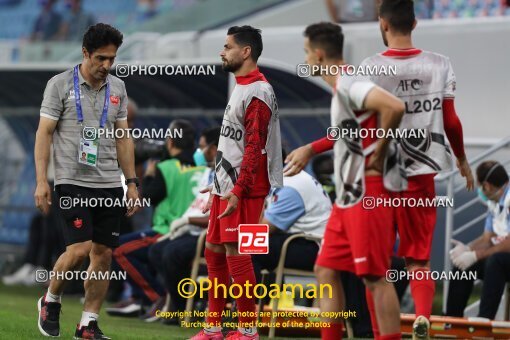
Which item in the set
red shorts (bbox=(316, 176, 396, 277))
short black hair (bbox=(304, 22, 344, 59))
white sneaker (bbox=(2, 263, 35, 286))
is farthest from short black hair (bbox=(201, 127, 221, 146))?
white sneaker (bbox=(2, 263, 35, 286))

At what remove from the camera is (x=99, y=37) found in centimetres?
847

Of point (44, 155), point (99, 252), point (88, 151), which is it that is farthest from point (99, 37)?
point (99, 252)

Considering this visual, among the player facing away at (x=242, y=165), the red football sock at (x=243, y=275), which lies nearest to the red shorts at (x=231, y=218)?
the player facing away at (x=242, y=165)

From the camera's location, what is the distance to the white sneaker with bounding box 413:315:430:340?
7.29 metres

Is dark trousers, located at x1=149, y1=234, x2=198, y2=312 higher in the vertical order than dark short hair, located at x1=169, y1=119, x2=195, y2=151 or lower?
lower

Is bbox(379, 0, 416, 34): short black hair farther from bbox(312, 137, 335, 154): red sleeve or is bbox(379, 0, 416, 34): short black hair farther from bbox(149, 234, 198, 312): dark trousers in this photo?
bbox(149, 234, 198, 312): dark trousers

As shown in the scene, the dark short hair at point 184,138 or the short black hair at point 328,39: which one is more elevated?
the short black hair at point 328,39

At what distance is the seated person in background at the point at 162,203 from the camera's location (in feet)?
40.5

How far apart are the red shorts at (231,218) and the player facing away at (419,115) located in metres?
1.29

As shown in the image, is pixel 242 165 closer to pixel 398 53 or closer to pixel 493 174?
pixel 398 53

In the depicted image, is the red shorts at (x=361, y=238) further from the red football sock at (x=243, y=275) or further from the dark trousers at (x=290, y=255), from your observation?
the dark trousers at (x=290, y=255)

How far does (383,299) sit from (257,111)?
205 cm

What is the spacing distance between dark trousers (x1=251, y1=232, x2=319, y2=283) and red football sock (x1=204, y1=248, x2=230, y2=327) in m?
1.81

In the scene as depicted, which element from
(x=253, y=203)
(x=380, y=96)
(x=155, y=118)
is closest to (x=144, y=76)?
(x=155, y=118)
